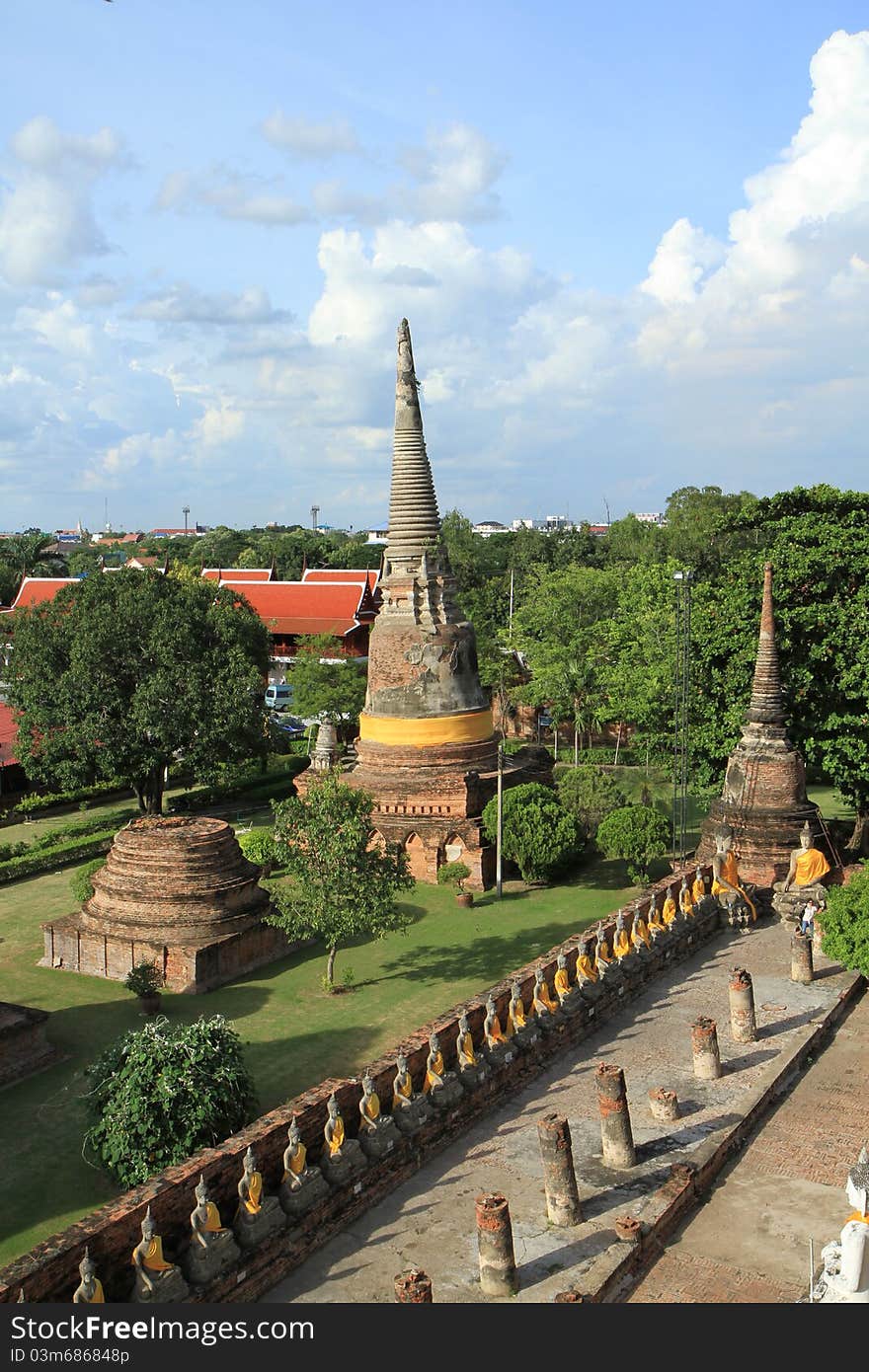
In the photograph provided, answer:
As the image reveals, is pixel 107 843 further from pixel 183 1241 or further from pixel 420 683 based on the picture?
pixel 183 1241

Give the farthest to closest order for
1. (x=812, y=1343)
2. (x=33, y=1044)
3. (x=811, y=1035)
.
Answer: (x=33, y=1044), (x=811, y=1035), (x=812, y=1343)

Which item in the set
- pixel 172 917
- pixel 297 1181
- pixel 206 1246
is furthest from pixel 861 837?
pixel 206 1246

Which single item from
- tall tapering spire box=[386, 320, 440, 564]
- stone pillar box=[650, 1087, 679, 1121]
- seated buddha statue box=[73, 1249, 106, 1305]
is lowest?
stone pillar box=[650, 1087, 679, 1121]

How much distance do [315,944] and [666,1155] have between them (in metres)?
12.1

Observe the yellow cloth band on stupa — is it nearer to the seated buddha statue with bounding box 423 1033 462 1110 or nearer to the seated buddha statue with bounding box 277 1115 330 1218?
the seated buddha statue with bounding box 423 1033 462 1110

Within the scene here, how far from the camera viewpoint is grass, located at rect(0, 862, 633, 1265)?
627 inches

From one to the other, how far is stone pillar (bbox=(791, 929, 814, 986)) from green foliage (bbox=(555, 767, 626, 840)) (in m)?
9.76

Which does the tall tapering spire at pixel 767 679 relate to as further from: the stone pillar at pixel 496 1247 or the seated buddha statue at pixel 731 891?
the stone pillar at pixel 496 1247

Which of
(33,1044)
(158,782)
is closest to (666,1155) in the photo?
(33,1044)

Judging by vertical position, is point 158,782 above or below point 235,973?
above

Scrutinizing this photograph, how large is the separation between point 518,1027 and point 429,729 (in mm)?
15686

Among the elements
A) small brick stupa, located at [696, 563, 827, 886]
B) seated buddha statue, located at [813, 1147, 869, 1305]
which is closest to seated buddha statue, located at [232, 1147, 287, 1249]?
seated buddha statue, located at [813, 1147, 869, 1305]

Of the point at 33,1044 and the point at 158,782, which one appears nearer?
the point at 33,1044

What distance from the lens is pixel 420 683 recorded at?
3269 cm
